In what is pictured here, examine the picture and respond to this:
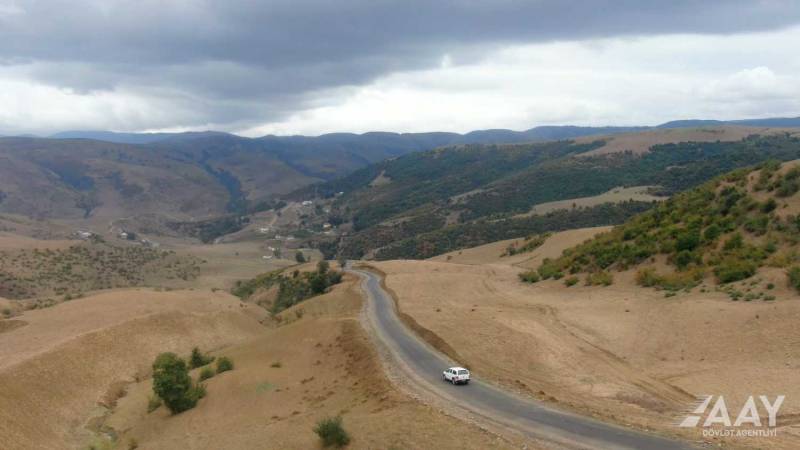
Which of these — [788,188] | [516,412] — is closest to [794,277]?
[788,188]

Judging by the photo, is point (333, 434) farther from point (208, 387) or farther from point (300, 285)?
point (300, 285)

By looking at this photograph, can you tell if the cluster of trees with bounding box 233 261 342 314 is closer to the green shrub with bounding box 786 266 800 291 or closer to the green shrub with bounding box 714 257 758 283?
the green shrub with bounding box 714 257 758 283

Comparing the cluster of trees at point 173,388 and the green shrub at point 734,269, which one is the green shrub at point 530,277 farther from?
the cluster of trees at point 173,388

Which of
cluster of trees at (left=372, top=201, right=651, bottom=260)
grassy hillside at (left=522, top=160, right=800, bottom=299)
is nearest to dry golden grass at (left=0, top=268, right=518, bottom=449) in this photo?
grassy hillside at (left=522, top=160, right=800, bottom=299)

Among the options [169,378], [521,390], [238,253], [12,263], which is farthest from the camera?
[238,253]

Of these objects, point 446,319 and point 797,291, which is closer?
point 797,291

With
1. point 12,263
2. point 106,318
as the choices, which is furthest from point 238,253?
point 106,318

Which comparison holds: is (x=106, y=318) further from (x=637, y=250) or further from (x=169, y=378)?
(x=637, y=250)

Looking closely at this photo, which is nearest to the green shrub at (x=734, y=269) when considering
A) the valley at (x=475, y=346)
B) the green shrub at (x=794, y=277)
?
the valley at (x=475, y=346)
